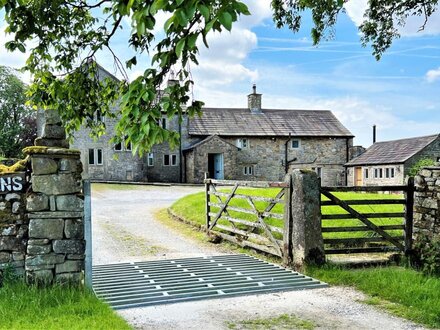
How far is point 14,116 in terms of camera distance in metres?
48.1

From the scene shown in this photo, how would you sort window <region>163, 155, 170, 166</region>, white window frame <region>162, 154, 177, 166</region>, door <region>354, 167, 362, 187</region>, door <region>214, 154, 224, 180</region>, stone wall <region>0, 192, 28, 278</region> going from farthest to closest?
door <region>354, 167, 362, 187</region>, white window frame <region>162, 154, 177, 166</region>, window <region>163, 155, 170, 166</region>, door <region>214, 154, 224, 180</region>, stone wall <region>0, 192, 28, 278</region>

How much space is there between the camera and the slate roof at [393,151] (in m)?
34.5

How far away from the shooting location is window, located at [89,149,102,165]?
1423 inches

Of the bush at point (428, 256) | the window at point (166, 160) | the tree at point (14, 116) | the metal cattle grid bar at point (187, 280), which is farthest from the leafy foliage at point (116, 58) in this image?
the tree at point (14, 116)

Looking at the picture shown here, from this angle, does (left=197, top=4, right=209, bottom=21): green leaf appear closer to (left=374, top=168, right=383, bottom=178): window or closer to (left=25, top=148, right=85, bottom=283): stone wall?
(left=25, top=148, right=85, bottom=283): stone wall

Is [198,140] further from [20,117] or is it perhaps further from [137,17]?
[137,17]

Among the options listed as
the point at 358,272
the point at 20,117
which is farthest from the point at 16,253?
the point at 20,117

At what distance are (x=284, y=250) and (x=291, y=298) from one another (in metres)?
2.20

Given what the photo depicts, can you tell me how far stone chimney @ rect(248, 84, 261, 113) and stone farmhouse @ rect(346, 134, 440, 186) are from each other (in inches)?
416

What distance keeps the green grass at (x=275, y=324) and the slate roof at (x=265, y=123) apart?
3392 cm

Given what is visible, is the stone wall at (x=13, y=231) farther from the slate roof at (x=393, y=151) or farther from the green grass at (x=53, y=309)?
the slate roof at (x=393, y=151)

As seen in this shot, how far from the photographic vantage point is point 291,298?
6.19 metres

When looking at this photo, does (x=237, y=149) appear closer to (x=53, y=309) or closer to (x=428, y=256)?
(x=428, y=256)

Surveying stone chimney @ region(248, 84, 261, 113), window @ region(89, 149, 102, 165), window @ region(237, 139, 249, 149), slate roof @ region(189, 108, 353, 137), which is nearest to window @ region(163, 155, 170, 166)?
slate roof @ region(189, 108, 353, 137)
